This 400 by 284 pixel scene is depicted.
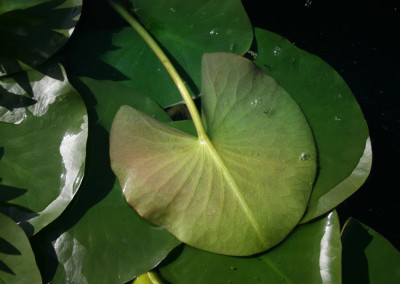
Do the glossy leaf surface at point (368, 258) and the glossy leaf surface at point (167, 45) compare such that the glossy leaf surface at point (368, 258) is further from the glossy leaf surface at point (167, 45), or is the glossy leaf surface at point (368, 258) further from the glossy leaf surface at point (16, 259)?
the glossy leaf surface at point (16, 259)

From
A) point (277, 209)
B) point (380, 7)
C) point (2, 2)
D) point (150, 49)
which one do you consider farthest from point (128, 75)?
point (380, 7)

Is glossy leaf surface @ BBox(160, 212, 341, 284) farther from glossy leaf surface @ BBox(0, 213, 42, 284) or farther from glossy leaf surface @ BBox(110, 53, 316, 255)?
glossy leaf surface @ BBox(0, 213, 42, 284)

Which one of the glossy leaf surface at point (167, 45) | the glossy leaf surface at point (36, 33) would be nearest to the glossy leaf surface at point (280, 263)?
the glossy leaf surface at point (167, 45)

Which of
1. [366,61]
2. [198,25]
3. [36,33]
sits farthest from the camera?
[366,61]

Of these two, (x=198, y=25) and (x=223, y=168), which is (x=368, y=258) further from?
(x=198, y=25)

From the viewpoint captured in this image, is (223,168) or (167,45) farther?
(167,45)

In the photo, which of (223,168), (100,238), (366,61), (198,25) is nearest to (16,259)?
(100,238)
